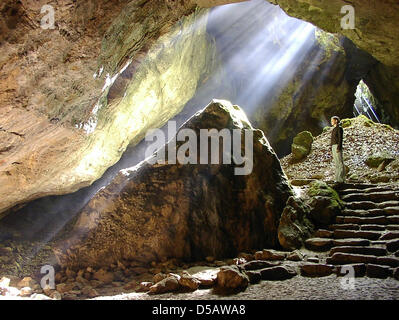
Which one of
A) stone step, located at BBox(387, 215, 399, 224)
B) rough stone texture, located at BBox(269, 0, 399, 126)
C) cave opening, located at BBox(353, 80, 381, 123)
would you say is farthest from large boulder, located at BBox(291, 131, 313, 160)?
cave opening, located at BBox(353, 80, 381, 123)

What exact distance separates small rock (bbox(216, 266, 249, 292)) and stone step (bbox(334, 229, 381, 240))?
2.72 m

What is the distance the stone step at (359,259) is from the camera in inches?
150

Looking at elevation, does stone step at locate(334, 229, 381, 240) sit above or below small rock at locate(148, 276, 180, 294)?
above

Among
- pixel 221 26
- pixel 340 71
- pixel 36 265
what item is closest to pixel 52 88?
pixel 36 265

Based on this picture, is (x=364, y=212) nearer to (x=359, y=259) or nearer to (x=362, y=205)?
(x=362, y=205)

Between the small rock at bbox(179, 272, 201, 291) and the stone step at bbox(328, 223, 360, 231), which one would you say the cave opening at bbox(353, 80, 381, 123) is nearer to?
the stone step at bbox(328, 223, 360, 231)

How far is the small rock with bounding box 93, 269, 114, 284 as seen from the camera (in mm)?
5008

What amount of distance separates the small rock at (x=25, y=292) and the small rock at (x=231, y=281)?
329 cm

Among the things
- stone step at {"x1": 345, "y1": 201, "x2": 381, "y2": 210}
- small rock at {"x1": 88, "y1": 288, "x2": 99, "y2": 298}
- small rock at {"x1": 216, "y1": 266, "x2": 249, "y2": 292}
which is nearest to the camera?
small rock at {"x1": 216, "y1": 266, "x2": 249, "y2": 292}

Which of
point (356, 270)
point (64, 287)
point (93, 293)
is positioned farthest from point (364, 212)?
point (64, 287)

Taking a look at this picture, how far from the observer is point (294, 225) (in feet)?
18.0

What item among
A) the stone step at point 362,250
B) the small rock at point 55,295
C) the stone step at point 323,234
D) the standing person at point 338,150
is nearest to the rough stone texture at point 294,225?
the stone step at point 323,234
